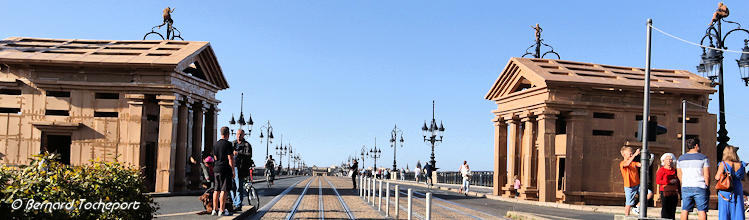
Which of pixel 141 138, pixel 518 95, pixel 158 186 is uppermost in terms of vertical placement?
pixel 518 95

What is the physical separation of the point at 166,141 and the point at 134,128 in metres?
1.16

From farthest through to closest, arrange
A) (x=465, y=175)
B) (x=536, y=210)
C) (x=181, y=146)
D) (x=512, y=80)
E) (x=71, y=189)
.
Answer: (x=465, y=175) → (x=512, y=80) → (x=181, y=146) → (x=536, y=210) → (x=71, y=189)

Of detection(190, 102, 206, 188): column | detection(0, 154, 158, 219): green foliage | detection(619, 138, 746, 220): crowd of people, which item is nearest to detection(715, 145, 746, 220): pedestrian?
detection(619, 138, 746, 220): crowd of people

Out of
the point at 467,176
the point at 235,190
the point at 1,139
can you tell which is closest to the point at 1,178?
the point at 235,190

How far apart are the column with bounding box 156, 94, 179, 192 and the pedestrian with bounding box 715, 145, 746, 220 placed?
18.8m

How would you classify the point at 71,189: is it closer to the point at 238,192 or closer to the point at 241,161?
the point at 241,161

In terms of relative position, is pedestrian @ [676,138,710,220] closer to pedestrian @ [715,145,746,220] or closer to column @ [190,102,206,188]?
pedestrian @ [715,145,746,220]

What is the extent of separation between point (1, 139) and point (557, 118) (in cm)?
1934

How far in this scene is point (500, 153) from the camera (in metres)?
32.2

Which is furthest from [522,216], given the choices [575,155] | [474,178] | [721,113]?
[474,178]

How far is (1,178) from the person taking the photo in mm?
6492

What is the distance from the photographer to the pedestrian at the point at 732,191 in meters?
11.5

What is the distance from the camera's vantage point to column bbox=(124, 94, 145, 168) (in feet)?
83.8

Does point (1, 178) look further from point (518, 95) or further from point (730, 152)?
point (518, 95)
